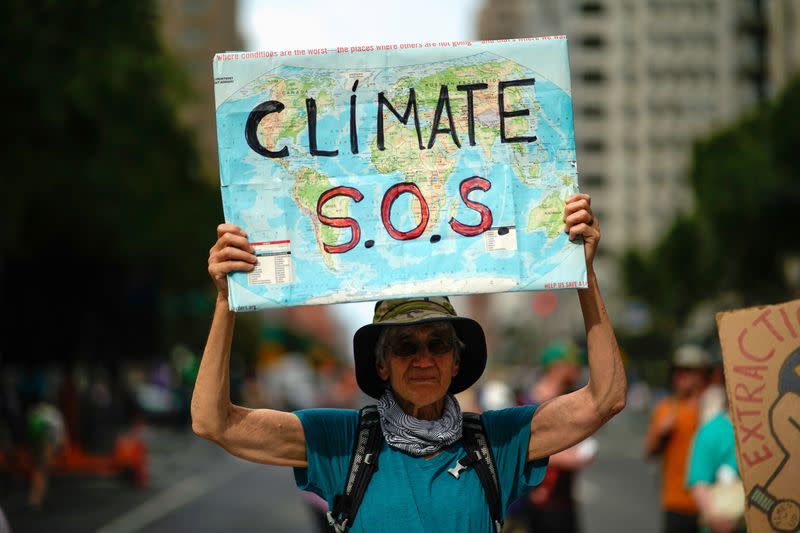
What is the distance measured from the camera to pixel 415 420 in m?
3.73

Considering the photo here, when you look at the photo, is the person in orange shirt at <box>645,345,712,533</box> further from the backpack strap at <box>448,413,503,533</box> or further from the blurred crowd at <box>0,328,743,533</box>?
the backpack strap at <box>448,413,503,533</box>

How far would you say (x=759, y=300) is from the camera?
45.4 metres

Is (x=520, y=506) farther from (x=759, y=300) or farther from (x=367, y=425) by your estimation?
(x=759, y=300)

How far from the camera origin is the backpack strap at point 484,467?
3.65 metres

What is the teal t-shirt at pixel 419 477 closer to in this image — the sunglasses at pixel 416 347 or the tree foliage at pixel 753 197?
the sunglasses at pixel 416 347

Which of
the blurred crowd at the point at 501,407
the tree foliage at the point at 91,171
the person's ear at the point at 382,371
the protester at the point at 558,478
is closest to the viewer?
the person's ear at the point at 382,371

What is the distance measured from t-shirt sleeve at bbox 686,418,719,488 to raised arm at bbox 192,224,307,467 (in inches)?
111


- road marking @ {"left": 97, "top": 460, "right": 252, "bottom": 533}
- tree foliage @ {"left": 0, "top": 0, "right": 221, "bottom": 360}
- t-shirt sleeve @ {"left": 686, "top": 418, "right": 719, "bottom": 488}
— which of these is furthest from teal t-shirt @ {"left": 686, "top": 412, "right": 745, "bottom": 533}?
tree foliage @ {"left": 0, "top": 0, "right": 221, "bottom": 360}

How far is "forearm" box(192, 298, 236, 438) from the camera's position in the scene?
3.65 metres

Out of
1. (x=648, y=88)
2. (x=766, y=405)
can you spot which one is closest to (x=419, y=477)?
(x=766, y=405)

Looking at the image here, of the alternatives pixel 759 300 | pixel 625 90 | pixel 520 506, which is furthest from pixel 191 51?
pixel 520 506

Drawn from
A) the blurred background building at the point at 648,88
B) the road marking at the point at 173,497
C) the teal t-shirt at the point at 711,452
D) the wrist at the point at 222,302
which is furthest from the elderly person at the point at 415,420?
the blurred background building at the point at 648,88

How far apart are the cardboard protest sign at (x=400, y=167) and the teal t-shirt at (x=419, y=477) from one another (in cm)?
45

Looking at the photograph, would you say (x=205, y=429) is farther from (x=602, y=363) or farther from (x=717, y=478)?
(x=717, y=478)
